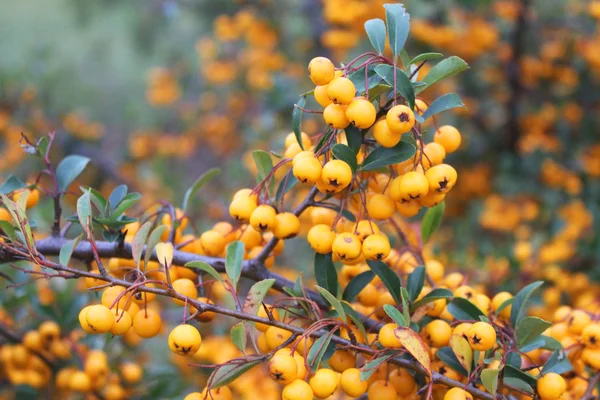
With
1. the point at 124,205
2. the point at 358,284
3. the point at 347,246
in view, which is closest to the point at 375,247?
the point at 347,246

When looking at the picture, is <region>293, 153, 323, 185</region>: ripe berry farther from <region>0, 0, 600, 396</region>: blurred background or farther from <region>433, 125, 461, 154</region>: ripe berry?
<region>0, 0, 600, 396</region>: blurred background

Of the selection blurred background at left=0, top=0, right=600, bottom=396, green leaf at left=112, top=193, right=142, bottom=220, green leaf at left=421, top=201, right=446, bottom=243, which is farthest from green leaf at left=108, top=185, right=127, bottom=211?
blurred background at left=0, top=0, right=600, bottom=396

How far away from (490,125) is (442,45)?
750 millimetres

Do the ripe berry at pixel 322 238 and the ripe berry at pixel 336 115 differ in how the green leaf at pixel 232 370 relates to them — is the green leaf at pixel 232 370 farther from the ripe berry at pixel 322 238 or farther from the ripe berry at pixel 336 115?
the ripe berry at pixel 336 115

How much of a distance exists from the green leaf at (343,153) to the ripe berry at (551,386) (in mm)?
578

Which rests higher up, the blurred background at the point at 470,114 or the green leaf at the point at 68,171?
the green leaf at the point at 68,171

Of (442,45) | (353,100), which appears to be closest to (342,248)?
(353,100)

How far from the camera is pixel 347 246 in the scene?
1.15 metres

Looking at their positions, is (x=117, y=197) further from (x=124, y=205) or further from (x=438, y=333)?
(x=438, y=333)

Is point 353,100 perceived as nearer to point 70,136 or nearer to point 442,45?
point 442,45

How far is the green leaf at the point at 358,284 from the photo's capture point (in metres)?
1.27

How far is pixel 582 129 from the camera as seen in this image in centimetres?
323

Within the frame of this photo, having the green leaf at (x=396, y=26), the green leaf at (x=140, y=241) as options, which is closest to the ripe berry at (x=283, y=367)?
the green leaf at (x=140, y=241)

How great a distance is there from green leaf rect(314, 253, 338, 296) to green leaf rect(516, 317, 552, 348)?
40 centimetres
